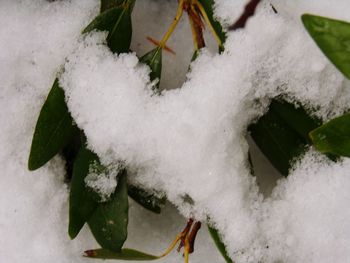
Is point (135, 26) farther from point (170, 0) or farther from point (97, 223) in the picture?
point (97, 223)

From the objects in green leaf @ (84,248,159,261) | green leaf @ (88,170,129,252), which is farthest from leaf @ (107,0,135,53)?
green leaf @ (84,248,159,261)

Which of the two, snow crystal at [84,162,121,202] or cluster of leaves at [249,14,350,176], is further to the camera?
snow crystal at [84,162,121,202]

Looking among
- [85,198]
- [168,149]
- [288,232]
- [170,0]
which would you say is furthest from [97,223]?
[170,0]

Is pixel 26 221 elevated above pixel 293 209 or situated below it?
below

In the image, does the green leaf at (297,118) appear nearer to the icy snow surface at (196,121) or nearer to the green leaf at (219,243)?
the icy snow surface at (196,121)

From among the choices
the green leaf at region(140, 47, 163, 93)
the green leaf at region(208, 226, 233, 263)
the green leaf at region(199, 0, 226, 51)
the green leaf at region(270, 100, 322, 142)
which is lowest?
the green leaf at region(208, 226, 233, 263)

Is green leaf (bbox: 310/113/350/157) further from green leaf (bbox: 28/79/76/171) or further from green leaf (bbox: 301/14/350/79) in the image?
green leaf (bbox: 28/79/76/171)

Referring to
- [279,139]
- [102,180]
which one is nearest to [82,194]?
[102,180]
